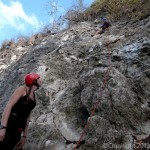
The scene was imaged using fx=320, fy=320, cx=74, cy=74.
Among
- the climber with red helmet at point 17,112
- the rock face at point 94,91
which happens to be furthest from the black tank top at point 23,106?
the rock face at point 94,91

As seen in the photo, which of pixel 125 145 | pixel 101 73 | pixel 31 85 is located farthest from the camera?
pixel 101 73

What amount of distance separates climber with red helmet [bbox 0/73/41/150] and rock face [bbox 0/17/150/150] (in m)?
1.25

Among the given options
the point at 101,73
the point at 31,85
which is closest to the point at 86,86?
the point at 101,73

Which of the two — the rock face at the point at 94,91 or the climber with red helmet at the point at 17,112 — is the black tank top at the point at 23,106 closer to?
the climber with red helmet at the point at 17,112

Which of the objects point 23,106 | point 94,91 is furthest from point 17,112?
point 94,91

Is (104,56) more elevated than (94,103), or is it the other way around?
(104,56)

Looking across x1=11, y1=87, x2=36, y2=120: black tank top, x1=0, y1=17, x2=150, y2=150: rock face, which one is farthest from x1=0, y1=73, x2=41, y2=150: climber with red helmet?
x1=0, y1=17, x2=150, y2=150: rock face

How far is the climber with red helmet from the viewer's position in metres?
4.03

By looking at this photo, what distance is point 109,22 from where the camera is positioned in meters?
9.08

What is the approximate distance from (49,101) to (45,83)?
2.19 ft

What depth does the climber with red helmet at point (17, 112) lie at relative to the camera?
159 inches

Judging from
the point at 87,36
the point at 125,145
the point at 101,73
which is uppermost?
the point at 87,36

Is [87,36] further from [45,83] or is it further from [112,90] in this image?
[112,90]

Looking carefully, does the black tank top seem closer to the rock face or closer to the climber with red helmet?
the climber with red helmet
